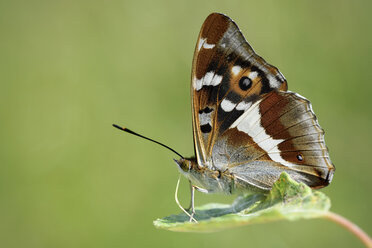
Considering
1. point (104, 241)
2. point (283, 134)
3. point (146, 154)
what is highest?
point (283, 134)

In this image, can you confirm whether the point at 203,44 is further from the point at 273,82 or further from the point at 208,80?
the point at 273,82

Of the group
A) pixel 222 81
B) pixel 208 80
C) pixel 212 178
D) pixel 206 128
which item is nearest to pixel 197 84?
pixel 208 80

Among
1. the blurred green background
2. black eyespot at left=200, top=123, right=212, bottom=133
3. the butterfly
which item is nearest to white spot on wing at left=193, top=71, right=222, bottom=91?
the butterfly

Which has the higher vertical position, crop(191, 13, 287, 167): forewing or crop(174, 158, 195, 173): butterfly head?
crop(191, 13, 287, 167): forewing

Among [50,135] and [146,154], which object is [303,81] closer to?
[146,154]

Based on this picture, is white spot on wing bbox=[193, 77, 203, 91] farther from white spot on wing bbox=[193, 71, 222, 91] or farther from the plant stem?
the plant stem

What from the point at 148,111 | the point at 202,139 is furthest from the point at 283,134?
the point at 148,111
